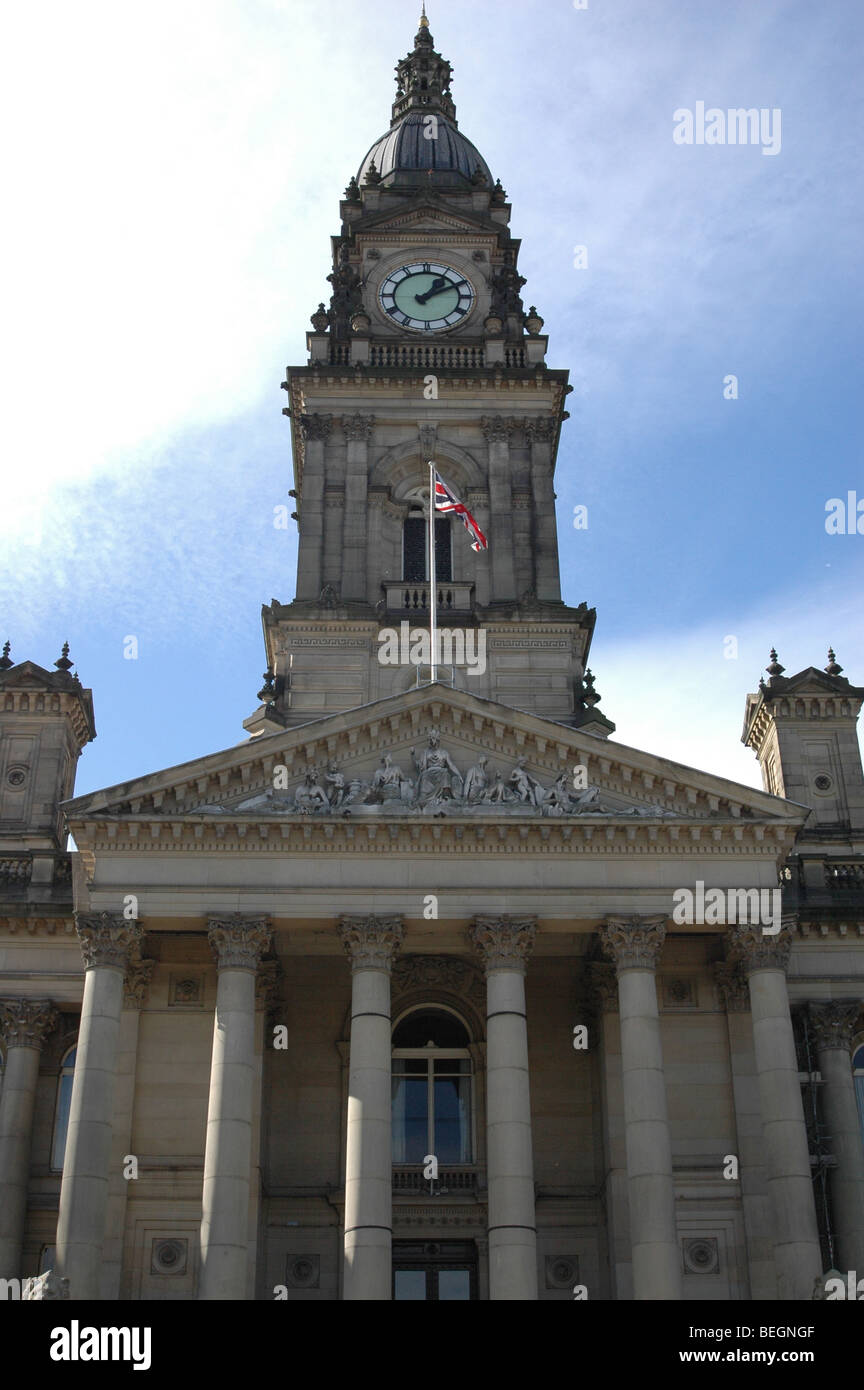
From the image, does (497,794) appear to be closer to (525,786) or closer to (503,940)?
(525,786)

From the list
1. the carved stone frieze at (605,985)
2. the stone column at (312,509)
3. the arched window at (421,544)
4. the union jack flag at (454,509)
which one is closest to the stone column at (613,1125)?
the carved stone frieze at (605,985)

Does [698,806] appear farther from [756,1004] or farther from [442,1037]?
[442,1037]

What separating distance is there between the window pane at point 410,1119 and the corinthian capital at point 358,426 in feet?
68.4

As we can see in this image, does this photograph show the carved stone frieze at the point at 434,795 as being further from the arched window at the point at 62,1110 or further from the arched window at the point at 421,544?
the arched window at the point at 421,544

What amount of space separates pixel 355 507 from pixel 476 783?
601 inches

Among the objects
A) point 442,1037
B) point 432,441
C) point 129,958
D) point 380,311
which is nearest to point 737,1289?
point 442,1037

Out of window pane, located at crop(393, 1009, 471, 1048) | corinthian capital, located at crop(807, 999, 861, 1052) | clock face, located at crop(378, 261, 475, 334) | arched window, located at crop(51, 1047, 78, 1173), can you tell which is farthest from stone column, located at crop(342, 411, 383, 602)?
corinthian capital, located at crop(807, 999, 861, 1052)

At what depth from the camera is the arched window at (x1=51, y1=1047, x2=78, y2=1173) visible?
35188 millimetres

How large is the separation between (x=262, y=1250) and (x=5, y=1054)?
306 inches

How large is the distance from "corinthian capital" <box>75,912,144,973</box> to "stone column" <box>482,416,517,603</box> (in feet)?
56.2

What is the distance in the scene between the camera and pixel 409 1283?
34125 millimetres

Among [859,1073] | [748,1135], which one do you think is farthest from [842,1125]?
[748,1135]

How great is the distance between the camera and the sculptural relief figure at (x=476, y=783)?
33594 mm
